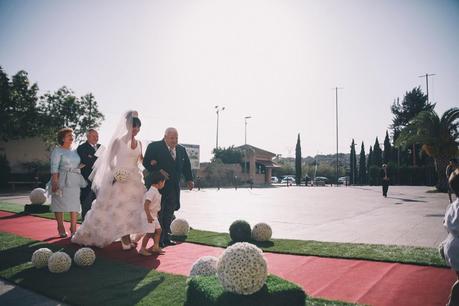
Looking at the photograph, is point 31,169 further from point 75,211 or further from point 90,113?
point 75,211

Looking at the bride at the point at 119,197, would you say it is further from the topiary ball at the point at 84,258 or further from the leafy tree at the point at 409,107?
the leafy tree at the point at 409,107

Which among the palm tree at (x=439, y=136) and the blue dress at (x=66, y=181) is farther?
the palm tree at (x=439, y=136)

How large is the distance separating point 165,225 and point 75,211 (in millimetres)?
2203

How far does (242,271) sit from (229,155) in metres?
55.7

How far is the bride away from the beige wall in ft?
106

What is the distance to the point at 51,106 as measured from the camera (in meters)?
34.2

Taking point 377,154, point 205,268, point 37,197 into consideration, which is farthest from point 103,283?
point 377,154

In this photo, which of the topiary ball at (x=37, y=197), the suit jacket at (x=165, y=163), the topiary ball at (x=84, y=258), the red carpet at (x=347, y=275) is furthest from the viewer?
the topiary ball at (x=37, y=197)

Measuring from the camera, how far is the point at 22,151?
110ft

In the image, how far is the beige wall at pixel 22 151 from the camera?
32491 mm

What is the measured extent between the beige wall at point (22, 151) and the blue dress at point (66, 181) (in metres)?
30.6

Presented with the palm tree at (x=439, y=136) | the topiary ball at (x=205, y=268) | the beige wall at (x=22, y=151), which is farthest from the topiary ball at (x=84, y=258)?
the beige wall at (x=22, y=151)

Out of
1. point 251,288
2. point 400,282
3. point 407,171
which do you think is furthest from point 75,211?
point 407,171

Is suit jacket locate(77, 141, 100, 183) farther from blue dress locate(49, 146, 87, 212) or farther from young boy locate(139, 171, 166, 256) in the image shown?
young boy locate(139, 171, 166, 256)
